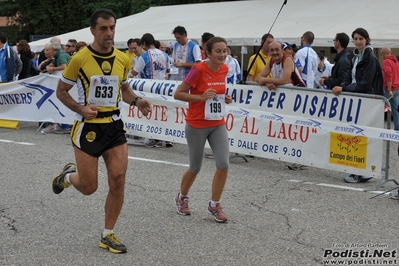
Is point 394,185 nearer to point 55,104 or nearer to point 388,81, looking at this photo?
point 388,81

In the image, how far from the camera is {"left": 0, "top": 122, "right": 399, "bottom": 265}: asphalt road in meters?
5.61

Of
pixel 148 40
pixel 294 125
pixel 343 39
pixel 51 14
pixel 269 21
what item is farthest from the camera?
pixel 51 14

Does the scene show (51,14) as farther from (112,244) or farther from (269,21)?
(112,244)

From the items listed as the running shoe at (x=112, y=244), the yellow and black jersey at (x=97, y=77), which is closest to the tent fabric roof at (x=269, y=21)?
the yellow and black jersey at (x=97, y=77)

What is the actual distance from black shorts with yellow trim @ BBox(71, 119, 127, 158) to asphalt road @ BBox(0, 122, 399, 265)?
876 mm

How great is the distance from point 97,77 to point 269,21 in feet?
56.4

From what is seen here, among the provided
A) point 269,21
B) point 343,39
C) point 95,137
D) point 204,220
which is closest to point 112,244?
point 95,137

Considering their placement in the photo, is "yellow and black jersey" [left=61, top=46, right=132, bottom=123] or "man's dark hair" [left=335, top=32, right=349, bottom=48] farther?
"man's dark hair" [left=335, top=32, right=349, bottom=48]

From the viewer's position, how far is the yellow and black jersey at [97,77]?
5.62m

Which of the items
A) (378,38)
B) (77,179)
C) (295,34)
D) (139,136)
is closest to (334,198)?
(77,179)

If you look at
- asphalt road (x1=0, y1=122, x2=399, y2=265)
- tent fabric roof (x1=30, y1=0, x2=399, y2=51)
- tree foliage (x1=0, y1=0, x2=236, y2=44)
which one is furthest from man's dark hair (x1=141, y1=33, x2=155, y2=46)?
tree foliage (x1=0, y1=0, x2=236, y2=44)

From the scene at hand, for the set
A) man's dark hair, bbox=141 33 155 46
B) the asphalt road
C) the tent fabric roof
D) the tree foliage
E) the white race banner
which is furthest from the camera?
the tree foliage

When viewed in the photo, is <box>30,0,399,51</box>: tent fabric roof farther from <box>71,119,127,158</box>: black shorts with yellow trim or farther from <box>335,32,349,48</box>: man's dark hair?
<box>71,119,127,158</box>: black shorts with yellow trim

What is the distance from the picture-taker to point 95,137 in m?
5.70
